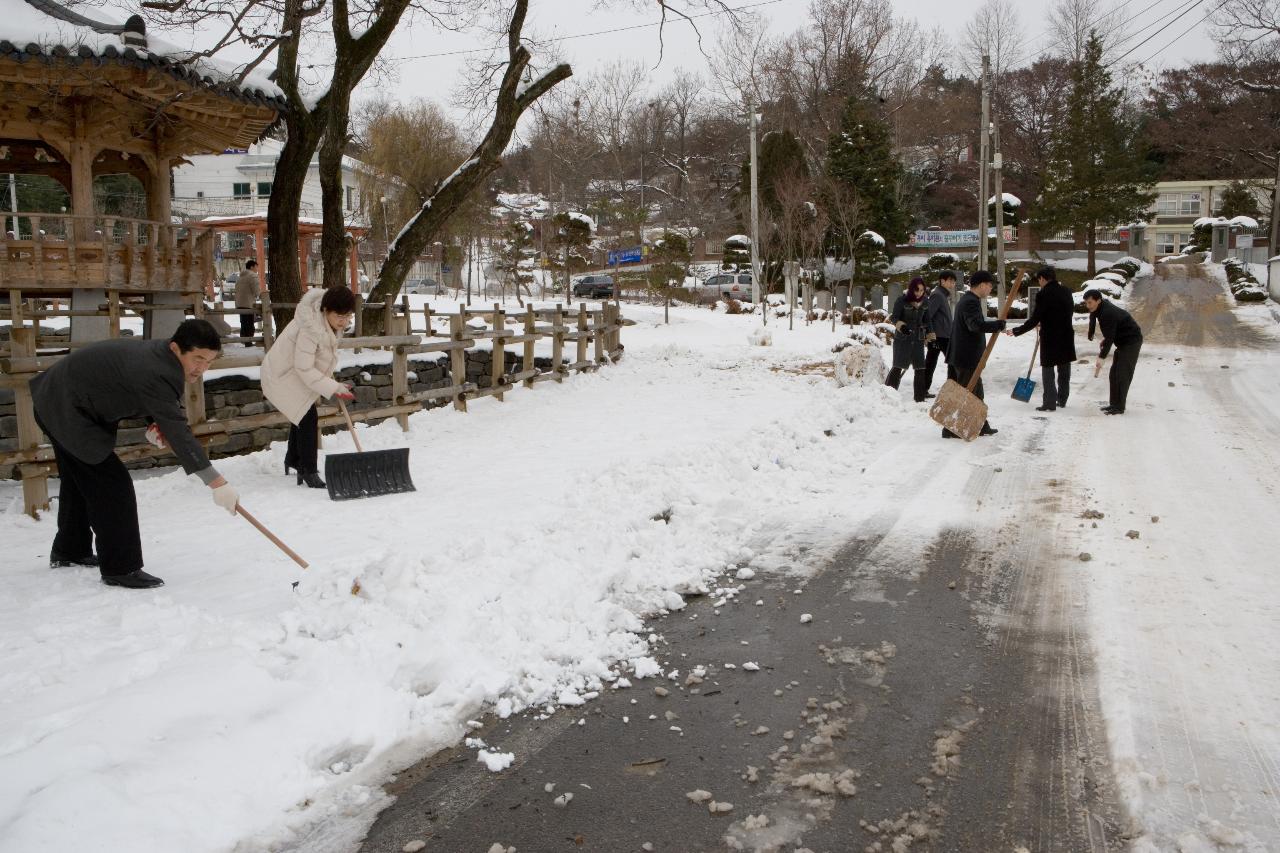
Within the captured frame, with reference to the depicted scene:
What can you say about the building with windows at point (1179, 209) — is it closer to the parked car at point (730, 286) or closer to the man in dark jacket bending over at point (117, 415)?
the parked car at point (730, 286)

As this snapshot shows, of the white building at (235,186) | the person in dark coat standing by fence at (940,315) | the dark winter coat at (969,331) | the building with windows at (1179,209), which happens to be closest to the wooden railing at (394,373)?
the person in dark coat standing by fence at (940,315)

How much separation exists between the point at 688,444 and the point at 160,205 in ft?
32.5

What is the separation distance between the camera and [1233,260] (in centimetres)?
3941

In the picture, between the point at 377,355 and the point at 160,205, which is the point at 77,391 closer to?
the point at 377,355

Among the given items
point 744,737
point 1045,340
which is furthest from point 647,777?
point 1045,340

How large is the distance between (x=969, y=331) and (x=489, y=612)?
7399mm

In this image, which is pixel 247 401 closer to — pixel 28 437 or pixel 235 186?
pixel 28 437

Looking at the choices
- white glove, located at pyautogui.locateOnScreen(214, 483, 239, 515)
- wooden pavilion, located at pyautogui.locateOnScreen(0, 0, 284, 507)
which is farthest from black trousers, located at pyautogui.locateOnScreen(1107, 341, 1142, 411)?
wooden pavilion, located at pyautogui.locateOnScreen(0, 0, 284, 507)

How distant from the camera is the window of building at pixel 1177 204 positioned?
190 feet

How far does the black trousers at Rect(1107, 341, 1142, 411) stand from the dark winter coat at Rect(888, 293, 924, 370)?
2.15 meters

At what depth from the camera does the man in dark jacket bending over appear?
4.55m

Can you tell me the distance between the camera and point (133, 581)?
4793mm

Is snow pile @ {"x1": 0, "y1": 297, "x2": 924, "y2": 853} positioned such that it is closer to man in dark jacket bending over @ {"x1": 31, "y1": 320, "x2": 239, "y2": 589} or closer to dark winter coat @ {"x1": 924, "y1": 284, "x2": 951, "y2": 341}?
man in dark jacket bending over @ {"x1": 31, "y1": 320, "x2": 239, "y2": 589}

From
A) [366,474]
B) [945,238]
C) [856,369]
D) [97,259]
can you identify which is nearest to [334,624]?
[366,474]
